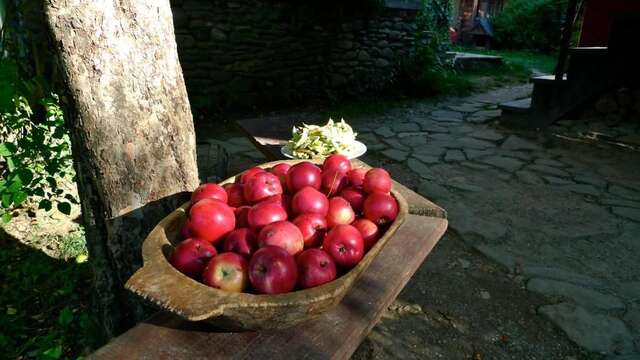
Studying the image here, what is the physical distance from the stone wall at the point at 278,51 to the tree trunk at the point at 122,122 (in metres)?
5.36

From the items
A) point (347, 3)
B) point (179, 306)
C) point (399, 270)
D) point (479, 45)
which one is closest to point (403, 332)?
point (399, 270)

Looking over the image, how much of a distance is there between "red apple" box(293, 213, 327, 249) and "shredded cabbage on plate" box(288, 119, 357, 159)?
1.10m

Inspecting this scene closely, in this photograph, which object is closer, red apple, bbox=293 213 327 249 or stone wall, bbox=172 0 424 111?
red apple, bbox=293 213 327 249

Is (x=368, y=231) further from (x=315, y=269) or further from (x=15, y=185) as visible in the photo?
(x=15, y=185)

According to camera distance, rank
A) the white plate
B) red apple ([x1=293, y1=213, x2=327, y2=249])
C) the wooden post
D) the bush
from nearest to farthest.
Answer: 1. red apple ([x1=293, y1=213, x2=327, y2=249])
2. the white plate
3. the wooden post
4. the bush

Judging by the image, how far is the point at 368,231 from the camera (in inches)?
55.0

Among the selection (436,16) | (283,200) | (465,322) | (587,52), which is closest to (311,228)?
(283,200)

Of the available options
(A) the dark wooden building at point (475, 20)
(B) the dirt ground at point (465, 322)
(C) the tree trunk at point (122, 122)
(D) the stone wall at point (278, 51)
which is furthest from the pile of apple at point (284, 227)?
(A) the dark wooden building at point (475, 20)

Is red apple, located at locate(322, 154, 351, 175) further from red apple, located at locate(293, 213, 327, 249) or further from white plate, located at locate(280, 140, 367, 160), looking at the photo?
white plate, located at locate(280, 140, 367, 160)

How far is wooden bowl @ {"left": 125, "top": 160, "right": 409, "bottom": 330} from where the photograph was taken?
101 cm

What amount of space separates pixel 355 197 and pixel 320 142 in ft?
3.32

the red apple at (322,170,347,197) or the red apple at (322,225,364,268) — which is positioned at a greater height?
the red apple at (322,170,347,197)

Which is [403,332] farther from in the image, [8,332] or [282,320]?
[8,332]

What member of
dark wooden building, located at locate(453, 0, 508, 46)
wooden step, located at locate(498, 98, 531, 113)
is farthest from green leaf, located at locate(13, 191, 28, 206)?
dark wooden building, located at locate(453, 0, 508, 46)
